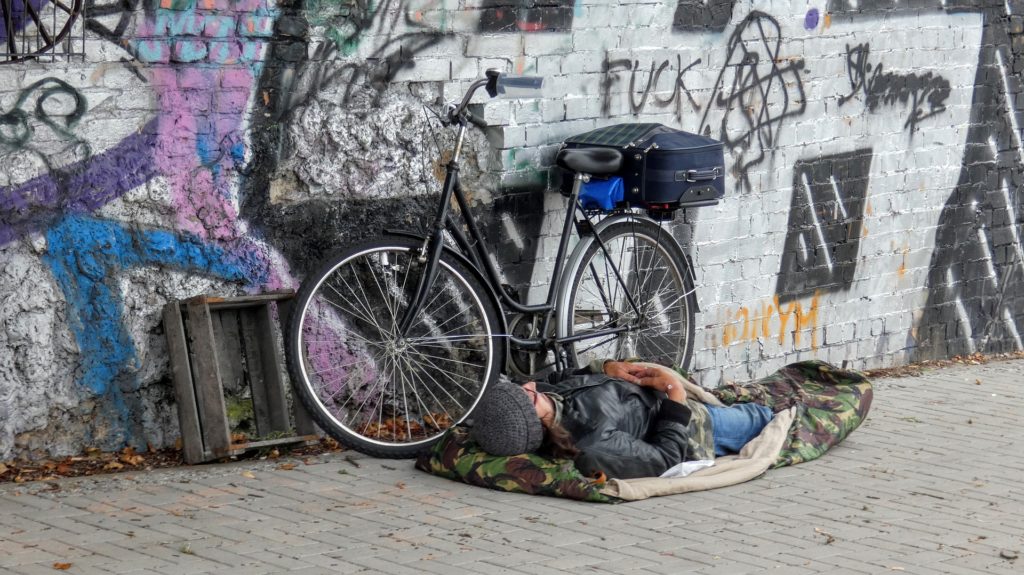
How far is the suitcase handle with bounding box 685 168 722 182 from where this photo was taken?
6.68 meters

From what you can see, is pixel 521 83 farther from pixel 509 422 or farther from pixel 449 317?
pixel 509 422

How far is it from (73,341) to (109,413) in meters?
0.35

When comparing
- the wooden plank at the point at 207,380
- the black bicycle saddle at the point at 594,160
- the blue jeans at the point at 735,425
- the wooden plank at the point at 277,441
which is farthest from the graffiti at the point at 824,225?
the wooden plank at the point at 207,380

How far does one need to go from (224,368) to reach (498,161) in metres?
1.68

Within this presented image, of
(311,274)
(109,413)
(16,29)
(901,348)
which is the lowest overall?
(901,348)

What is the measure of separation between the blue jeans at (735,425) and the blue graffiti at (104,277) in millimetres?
2385

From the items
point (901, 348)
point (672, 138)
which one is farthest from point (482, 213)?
point (901, 348)

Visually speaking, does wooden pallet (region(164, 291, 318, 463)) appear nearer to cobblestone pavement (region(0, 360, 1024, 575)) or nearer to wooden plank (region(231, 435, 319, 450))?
wooden plank (region(231, 435, 319, 450))

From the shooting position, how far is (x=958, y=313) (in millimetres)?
9242

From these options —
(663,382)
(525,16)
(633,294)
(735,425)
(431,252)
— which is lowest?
(735,425)

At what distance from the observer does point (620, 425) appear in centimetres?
570

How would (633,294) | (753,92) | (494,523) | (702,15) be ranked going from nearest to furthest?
(494,523), (633,294), (702,15), (753,92)

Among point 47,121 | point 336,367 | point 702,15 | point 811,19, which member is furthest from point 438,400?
point 811,19

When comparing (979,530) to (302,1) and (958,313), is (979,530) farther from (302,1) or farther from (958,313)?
(958,313)
